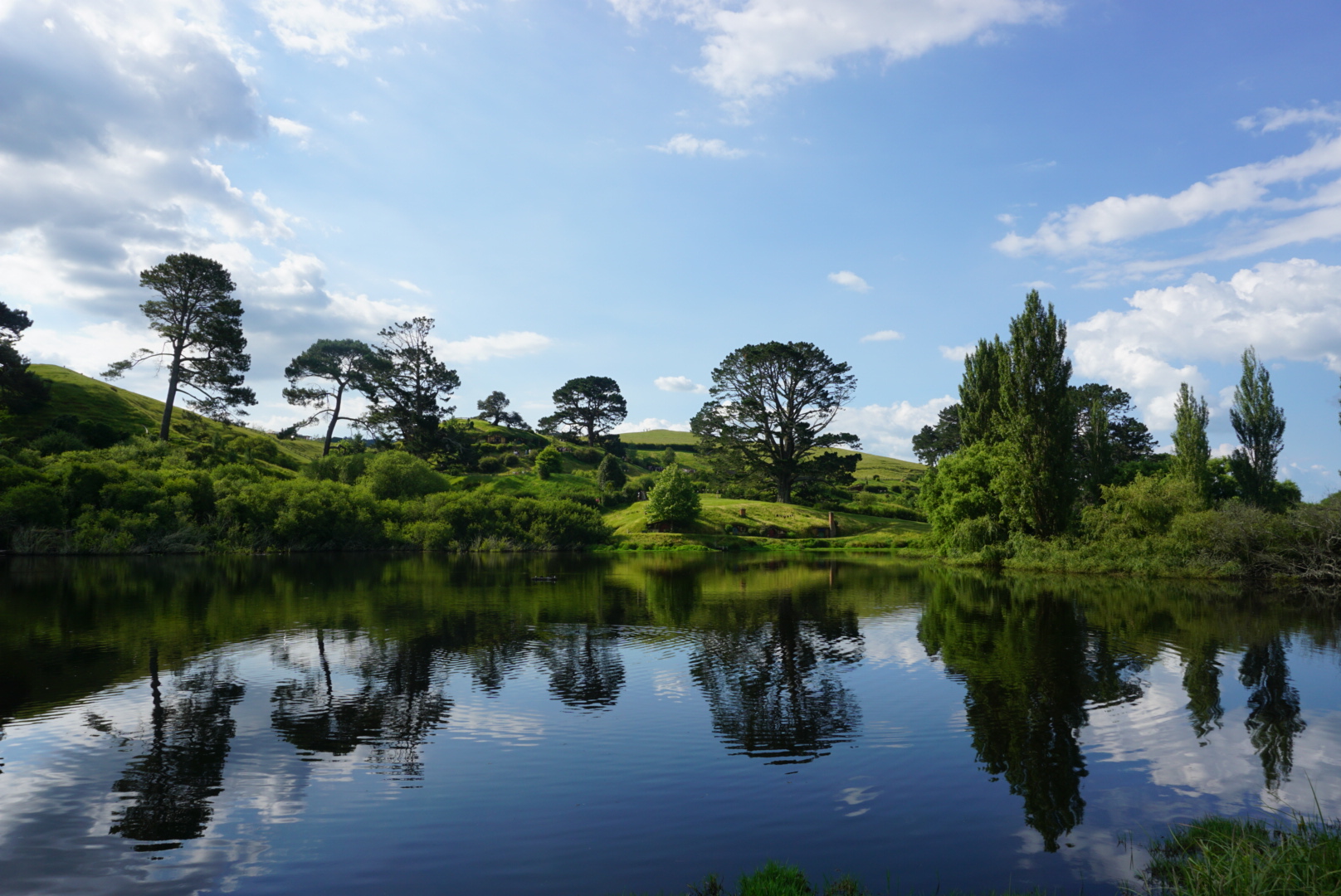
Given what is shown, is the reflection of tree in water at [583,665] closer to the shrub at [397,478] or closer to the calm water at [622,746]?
the calm water at [622,746]

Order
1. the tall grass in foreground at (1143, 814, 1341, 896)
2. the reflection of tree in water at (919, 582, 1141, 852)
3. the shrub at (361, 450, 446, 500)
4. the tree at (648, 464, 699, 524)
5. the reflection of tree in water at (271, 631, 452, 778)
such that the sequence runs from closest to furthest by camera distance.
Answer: the tall grass in foreground at (1143, 814, 1341, 896) → the reflection of tree in water at (919, 582, 1141, 852) → the reflection of tree in water at (271, 631, 452, 778) → the shrub at (361, 450, 446, 500) → the tree at (648, 464, 699, 524)

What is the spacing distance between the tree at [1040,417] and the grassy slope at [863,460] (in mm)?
70312

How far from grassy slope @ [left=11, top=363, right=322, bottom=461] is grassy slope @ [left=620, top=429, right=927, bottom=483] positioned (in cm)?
7009

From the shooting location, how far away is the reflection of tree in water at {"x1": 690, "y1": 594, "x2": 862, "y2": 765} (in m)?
12.6

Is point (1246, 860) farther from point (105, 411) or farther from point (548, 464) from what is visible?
point (548, 464)

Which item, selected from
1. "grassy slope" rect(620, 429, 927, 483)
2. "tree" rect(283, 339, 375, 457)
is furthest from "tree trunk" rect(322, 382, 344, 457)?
"grassy slope" rect(620, 429, 927, 483)

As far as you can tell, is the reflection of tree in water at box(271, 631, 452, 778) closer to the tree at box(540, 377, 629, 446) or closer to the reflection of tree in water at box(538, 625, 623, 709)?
the reflection of tree in water at box(538, 625, 623, 709)

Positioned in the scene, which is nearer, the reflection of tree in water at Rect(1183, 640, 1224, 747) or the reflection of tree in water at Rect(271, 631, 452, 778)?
the reflection of tree in water at Rect(271, 631, 452, 778)

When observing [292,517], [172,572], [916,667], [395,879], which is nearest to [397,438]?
[292,517]

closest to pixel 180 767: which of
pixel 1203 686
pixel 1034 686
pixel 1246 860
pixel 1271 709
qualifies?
pixel 1246 860

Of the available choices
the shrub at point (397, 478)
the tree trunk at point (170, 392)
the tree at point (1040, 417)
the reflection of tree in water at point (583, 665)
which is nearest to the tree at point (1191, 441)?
the tree at point (1040, 417)

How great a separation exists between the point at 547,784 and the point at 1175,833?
8077mm

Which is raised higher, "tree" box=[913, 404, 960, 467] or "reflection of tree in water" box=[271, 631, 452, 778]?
"tree" box=[913, 404, 960, 467]

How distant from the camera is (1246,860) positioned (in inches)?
261
